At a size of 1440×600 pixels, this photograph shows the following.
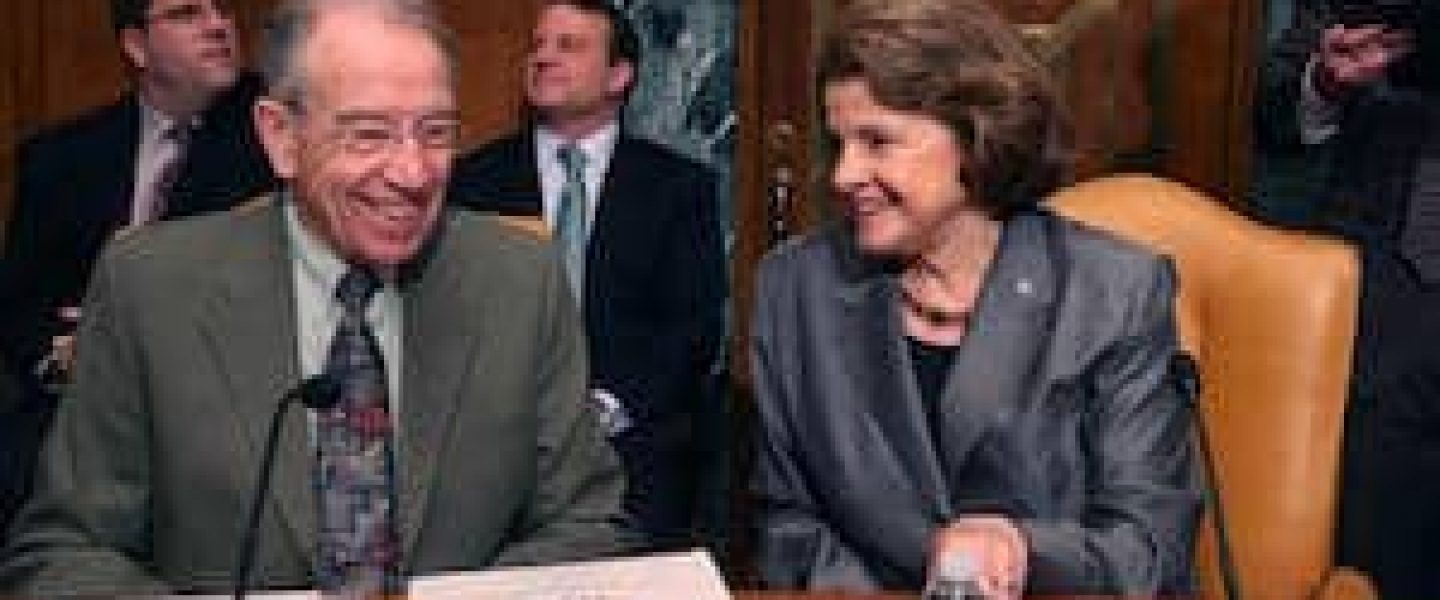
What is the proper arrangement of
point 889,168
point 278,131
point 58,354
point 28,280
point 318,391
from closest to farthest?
point 318,391, point 278,131, point 889,168, point 58,354, point 28,280

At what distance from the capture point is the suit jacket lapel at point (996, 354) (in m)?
2.40

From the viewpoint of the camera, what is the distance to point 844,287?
8.12 feet

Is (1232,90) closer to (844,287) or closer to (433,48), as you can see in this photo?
(844,287)

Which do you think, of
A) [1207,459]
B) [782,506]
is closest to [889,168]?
[782,506]

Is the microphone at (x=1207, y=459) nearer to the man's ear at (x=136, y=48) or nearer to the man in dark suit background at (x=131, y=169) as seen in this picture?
the man in dark suit background at (x=131, y=169)

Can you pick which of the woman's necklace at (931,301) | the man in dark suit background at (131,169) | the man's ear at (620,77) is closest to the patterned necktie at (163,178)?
the man in dark suit background at (131,169)

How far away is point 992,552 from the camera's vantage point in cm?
211

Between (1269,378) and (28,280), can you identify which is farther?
(28,280)

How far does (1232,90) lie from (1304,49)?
15 centimetres

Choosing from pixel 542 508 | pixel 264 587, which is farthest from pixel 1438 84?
pixel 264 587

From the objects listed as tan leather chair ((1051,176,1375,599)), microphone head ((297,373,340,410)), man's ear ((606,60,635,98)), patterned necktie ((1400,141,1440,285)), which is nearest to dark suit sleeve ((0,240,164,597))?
microphone head ((297,373,340,410))

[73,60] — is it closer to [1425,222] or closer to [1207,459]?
[1425,222]

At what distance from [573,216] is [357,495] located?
1855 mm

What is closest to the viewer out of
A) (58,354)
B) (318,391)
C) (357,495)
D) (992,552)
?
(318,391)
